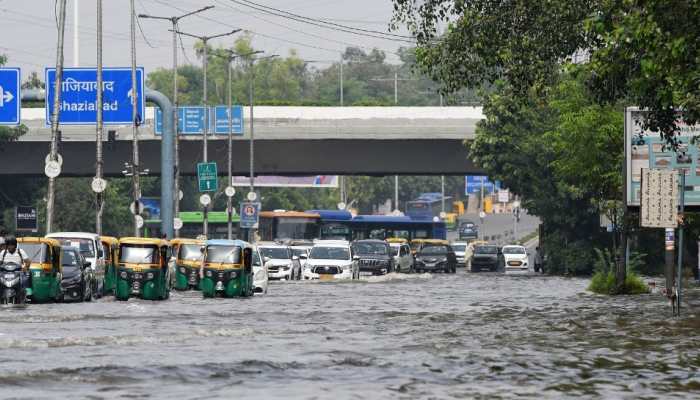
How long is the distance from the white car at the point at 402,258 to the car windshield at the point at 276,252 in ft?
37.7

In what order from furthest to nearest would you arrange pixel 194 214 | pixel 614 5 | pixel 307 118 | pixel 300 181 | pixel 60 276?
1. pixel 300 181
2. pixel 194 214
3. pixel 307 118
4. pixel 60 276
5. pixel 614 5

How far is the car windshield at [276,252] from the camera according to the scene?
197 ft

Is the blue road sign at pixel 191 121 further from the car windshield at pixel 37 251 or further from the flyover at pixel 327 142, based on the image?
the car windshield at pixel 37 251

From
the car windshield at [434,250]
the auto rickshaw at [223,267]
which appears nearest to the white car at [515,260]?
the car windshield at [434,250]

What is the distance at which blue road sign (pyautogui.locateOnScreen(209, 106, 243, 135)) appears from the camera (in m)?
79.1

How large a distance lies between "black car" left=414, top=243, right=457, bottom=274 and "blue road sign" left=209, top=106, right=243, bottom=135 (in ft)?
35.7

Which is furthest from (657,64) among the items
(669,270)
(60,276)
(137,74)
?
(137,74)

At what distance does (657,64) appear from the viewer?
75.2 ft

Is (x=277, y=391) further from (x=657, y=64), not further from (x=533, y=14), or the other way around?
(x=533, y=14)

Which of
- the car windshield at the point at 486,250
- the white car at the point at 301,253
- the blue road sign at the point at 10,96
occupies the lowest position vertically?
the car windshield at the point at 486,250

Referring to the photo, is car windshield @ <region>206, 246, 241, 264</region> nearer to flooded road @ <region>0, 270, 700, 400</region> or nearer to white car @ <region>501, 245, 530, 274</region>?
flooded road @ <region>0, 270, 700, 400</region>

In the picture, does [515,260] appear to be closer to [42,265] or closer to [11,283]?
[42,265]

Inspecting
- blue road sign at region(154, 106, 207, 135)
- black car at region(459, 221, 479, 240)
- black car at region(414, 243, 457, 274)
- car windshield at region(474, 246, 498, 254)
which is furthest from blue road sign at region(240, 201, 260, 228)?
black car at region(459, 221, 479, 240)

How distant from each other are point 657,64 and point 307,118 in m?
56.8
